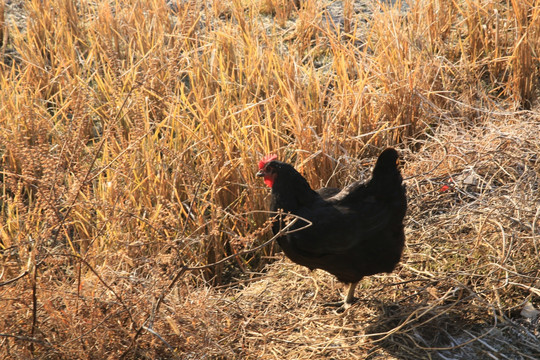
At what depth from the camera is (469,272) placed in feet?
9.21

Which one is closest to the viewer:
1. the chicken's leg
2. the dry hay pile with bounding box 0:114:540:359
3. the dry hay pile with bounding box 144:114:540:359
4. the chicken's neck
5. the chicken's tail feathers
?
the dry hay pile with bounding box 0:114:540:359

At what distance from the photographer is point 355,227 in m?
2.63

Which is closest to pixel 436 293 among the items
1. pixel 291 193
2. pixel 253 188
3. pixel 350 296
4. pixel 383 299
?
pixel 383 299

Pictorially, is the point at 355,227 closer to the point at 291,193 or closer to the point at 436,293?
the point at 291,193

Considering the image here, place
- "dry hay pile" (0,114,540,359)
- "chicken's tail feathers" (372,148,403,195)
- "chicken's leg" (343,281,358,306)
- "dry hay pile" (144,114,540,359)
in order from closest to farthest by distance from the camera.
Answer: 1. "dry hay pile" (0,114,540,359)
2. "dry hay pile" (144,114,540,359)
3. "chicken's tail feathers" (372,148,403,195)
4. "chicken's leg" (343,281,358,306)

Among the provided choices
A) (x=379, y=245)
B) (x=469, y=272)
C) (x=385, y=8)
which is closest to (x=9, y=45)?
(x=385, y=8)

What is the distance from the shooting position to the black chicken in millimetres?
2605

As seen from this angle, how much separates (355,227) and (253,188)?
2.50ft

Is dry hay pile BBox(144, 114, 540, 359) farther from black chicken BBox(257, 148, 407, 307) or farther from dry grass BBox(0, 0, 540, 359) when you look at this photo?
black chicken BBox(257, 148, 407, 307)

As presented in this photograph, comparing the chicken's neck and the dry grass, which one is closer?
the dry grass

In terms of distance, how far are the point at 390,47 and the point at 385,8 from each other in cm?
39

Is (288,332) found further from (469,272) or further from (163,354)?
(469,272)

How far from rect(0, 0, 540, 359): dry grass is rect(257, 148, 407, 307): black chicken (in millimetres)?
244

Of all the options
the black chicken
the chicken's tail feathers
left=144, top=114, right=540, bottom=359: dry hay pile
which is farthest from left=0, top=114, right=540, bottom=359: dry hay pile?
the chicken's tail feathers
